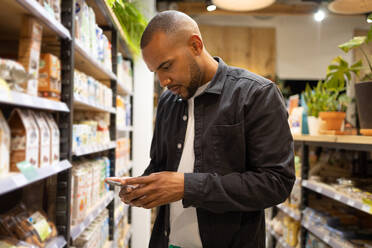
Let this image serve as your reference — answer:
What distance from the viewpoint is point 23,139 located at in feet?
4.38

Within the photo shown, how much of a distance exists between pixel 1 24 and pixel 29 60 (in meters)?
0.32

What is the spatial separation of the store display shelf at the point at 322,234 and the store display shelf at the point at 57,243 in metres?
1.95

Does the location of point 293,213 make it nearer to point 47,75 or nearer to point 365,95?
point 365,95

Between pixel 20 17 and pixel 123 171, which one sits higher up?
pixel 20 17

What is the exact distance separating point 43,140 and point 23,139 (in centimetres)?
15

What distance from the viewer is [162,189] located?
45.6 inches

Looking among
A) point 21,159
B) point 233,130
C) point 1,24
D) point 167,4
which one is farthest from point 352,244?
point 167,4

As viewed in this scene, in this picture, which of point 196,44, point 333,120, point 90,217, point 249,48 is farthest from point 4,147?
point 249,48

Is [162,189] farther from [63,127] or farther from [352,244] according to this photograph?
[352,244]

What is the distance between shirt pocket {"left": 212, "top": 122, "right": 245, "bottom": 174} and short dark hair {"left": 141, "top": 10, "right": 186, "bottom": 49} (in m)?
0.42

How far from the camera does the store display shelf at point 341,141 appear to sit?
7.30ft

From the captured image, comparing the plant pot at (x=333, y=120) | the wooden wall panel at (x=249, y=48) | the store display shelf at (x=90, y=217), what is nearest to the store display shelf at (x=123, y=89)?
the store display shelf at (x=90, y=217)

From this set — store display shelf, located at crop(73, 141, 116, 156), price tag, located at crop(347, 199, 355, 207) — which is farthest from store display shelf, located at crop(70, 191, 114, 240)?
price tag, located at crop(347, 199, 355, 207)

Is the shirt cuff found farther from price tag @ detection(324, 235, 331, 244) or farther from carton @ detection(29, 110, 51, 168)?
price tag @ detection(324, 235, 331, 244)
